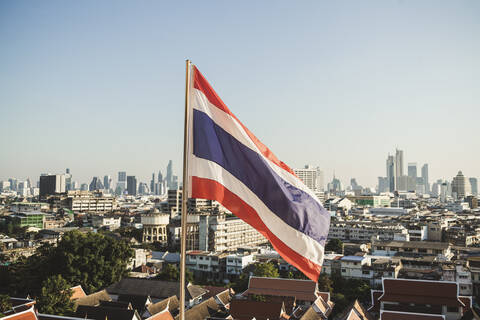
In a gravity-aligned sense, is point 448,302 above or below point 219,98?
below

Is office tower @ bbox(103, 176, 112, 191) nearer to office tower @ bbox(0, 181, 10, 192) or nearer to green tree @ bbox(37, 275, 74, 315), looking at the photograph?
office tower @ bbox(0, 181, 10, 192)

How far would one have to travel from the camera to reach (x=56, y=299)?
1393 centimetres

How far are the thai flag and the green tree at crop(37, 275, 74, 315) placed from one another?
39.0 ft

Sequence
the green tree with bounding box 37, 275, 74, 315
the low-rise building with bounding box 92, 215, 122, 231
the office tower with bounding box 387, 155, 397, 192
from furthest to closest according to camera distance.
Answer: the office tower with bounding box 387, 155, 397, 192
the low-rise building with bounding box 92, 215, 122, 231
the green tree with bounding box 37, 275, 74, 315

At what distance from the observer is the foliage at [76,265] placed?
1822cm

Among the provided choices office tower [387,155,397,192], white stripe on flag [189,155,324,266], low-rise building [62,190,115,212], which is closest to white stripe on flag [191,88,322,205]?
white stripe on flag [189,155,324,266]

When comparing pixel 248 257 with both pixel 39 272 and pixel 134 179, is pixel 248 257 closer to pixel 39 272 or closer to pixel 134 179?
pixel 39 272

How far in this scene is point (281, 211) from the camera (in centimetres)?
424

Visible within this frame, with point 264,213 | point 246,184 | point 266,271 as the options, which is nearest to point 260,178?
point 246,184

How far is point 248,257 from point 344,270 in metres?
6.38

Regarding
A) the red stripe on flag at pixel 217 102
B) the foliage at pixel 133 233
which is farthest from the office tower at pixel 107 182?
the red stripe on flag at pixel 217 102

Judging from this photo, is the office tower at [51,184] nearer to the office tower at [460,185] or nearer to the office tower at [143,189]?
the office tower at [143,189]

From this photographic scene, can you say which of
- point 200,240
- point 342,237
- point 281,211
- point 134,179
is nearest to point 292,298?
point 281,211

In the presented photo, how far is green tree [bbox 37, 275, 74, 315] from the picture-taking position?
1369cm
